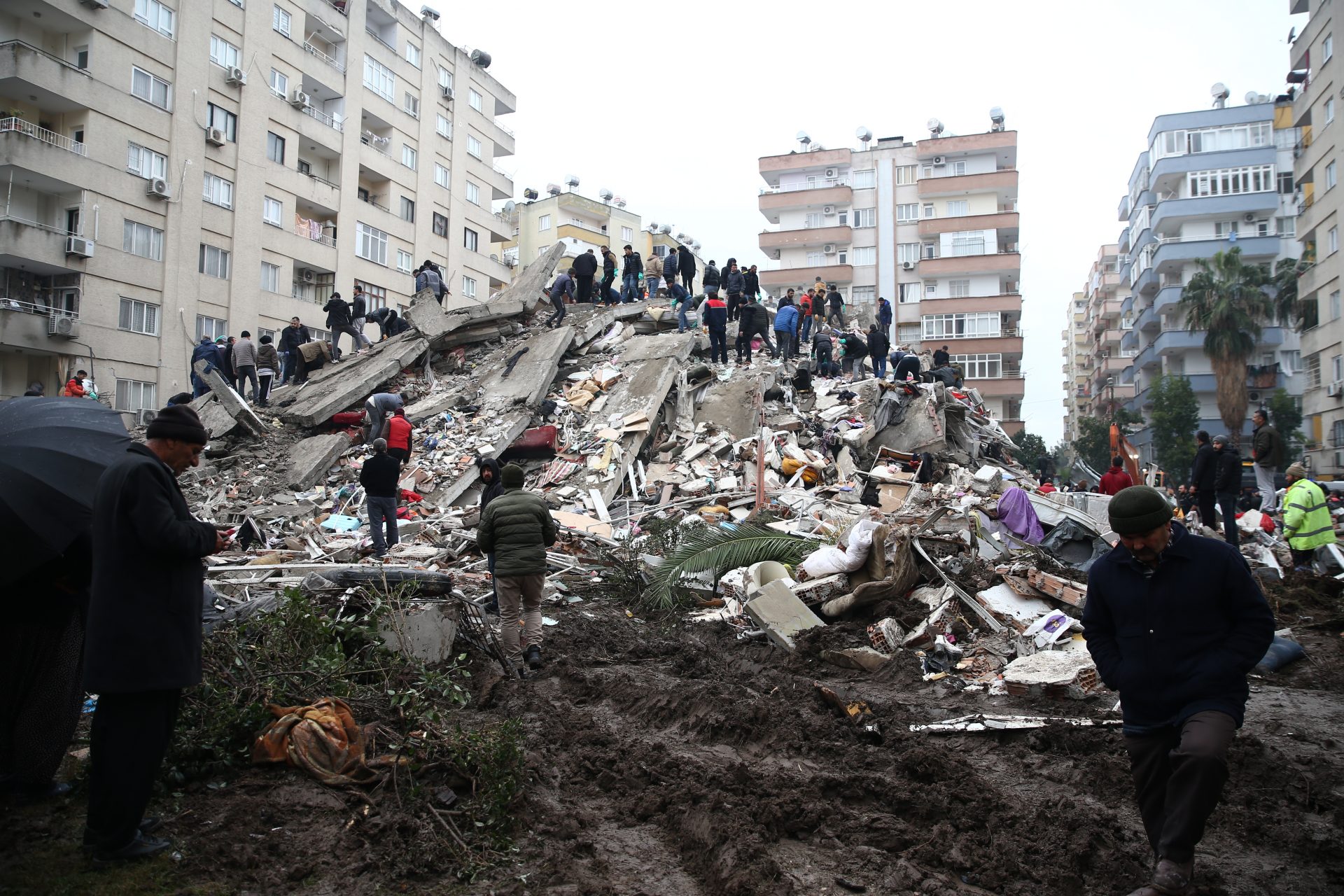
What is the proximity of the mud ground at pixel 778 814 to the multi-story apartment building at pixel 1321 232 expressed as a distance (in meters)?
31.4

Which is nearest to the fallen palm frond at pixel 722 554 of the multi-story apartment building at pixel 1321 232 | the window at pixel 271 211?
the window at pixel 271 211

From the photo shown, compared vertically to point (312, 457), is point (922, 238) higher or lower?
higher

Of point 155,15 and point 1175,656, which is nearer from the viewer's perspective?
point 1175,656

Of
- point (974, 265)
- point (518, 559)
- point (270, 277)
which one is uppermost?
point (974, 265)

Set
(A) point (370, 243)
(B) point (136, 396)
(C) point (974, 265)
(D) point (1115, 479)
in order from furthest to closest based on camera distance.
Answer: (C) point (974, 265)
(A) point (370, 243)
(B) point (136, 396)
(D) point (1115, 479)

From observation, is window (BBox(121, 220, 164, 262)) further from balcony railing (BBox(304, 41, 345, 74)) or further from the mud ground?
the mud ground

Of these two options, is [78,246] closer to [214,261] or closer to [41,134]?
[41,134]

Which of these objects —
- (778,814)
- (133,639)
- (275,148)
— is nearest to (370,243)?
(275,148)

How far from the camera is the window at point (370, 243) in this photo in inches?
1339

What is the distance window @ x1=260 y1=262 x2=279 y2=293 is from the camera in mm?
29375

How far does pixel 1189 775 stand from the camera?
304 cm

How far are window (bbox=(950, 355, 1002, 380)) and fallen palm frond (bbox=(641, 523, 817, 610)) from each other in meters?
39.3

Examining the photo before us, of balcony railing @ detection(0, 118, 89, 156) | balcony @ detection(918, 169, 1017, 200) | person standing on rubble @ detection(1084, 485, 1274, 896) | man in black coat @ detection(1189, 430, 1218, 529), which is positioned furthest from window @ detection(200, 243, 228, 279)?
A: balcony @ detection(918, 169, 1017, 200)

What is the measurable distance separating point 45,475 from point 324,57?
3431 cm
